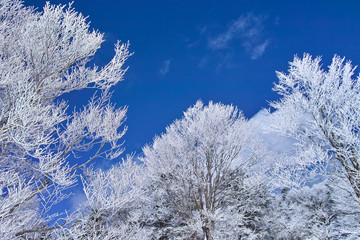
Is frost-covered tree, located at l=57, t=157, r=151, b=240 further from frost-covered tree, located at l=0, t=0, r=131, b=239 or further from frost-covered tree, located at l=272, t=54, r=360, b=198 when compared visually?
frost-covered tree, located at l=272, t=54, r=360, b=198

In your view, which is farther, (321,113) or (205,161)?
(205,161)

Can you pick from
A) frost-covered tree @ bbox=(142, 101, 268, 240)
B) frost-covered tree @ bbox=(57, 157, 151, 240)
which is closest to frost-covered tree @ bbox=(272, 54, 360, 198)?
frost-covered tree @ bbox=(142, 101, 268, 240)

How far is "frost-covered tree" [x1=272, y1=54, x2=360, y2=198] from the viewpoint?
19.4 ft

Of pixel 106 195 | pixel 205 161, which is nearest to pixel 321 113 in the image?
pixel 205 161

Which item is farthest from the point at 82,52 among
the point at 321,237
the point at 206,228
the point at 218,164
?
the point at 321,237

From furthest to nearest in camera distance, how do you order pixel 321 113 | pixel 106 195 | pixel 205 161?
pixel 205 161, pixel 321 113, pixel 106 195

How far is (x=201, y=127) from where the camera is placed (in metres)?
9.47

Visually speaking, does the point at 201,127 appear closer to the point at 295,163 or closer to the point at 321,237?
the point at 295,163

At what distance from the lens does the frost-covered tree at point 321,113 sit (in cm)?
591

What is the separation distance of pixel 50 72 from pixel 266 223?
19082mm

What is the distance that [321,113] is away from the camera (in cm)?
679

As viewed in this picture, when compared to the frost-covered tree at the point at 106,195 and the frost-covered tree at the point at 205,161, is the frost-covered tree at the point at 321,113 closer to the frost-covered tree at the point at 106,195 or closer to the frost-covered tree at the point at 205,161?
the frost-covered tree at the point at 205,161

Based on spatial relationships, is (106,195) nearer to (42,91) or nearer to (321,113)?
(42,91)

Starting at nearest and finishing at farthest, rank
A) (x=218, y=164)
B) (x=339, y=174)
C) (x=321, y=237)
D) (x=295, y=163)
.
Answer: (x=339, y=174) → (x=295, y=163) → (x=321, y=237) → (x=218, y=164)
